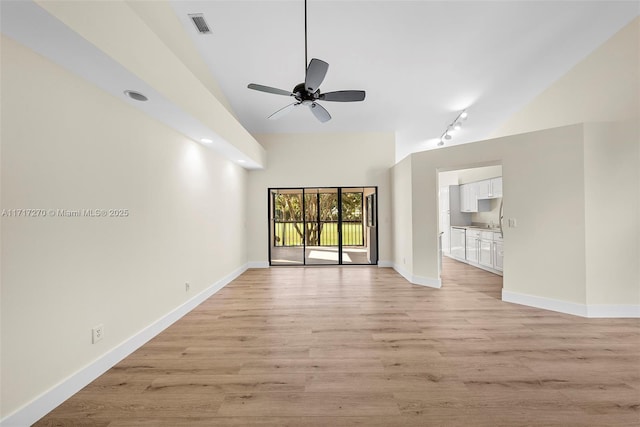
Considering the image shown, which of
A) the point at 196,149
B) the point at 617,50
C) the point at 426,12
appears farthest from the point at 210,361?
the point at 617,50

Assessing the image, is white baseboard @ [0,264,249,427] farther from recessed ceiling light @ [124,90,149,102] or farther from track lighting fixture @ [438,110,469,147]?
track lighting fixture @ [438,110,469,147]

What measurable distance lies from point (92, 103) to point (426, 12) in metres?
3.74

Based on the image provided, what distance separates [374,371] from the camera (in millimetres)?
2135

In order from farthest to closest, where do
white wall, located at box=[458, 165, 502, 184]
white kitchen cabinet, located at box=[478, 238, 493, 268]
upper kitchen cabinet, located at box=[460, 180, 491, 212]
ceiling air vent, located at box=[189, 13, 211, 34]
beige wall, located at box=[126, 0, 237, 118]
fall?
upper kitchen cabinet, located at box=[460, 180, 491, 212]
white wall, located at box=[458, 165, 502, 184]
white kitchen cabinet, located at box=[478, 238, 493, 268]
ceiling air vent, located at box=[189, 13, 211, 34]
beige wall, located at box=[126, 0, 237, 118]

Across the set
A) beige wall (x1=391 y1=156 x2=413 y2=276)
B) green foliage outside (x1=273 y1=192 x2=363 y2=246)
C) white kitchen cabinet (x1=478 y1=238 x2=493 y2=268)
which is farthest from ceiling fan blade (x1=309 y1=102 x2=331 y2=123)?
white kitchen cabinet (x1=478 y1=238 x2=493 y2=268)

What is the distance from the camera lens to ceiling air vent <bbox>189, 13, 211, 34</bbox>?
10.9 ft

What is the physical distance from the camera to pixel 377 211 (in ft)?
20.4

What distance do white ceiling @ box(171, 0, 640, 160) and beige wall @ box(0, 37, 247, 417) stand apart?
5.89ft

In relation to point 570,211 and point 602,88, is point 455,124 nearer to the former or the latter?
point 602,88

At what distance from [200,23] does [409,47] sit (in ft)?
9.64

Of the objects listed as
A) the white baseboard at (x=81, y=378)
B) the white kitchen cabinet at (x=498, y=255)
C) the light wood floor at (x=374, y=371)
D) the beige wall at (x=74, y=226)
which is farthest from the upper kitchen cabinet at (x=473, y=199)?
the white baseboard at (x=81, y=378)

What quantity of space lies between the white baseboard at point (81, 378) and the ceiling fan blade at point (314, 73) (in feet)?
10.0

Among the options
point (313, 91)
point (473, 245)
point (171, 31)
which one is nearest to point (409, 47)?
point (313, 91)

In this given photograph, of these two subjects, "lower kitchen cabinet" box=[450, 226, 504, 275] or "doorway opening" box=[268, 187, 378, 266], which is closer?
"lower kitchen cabinet" box=[450, 226, 504, 275]
